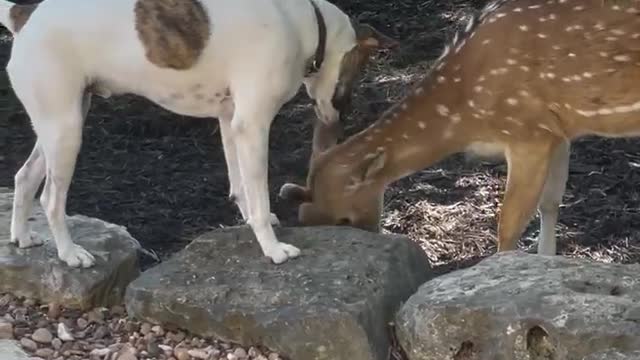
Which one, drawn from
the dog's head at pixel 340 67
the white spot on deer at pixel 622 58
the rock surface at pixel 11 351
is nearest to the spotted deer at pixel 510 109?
the white spot on deer at pixel 622 58

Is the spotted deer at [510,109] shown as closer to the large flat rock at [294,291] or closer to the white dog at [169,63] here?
the large flat rock at [294,291]

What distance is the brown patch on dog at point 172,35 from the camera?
4520mm

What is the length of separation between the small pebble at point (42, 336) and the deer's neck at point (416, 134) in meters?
1.45

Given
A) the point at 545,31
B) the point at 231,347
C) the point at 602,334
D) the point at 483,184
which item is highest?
the point at 545,31

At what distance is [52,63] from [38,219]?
94cm

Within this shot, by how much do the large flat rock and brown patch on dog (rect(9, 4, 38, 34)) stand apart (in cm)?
101

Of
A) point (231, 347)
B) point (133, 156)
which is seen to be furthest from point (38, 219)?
point (133, 156)

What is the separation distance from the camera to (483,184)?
6.63 meters

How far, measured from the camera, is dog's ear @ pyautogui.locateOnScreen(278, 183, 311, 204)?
210 inches

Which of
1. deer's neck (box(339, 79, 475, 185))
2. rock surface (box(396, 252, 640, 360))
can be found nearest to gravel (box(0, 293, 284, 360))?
rock surface (box(396, 252, 640, 360))

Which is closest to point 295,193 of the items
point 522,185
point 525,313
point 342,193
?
point 342,193

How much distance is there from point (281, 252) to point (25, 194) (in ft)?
3.34

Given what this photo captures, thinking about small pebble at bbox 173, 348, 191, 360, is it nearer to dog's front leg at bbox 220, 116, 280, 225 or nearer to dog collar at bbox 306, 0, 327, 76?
dog's front leg at bbox 220, 116, 280, 225

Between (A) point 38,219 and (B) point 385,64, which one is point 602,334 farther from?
(B) point 385,64
